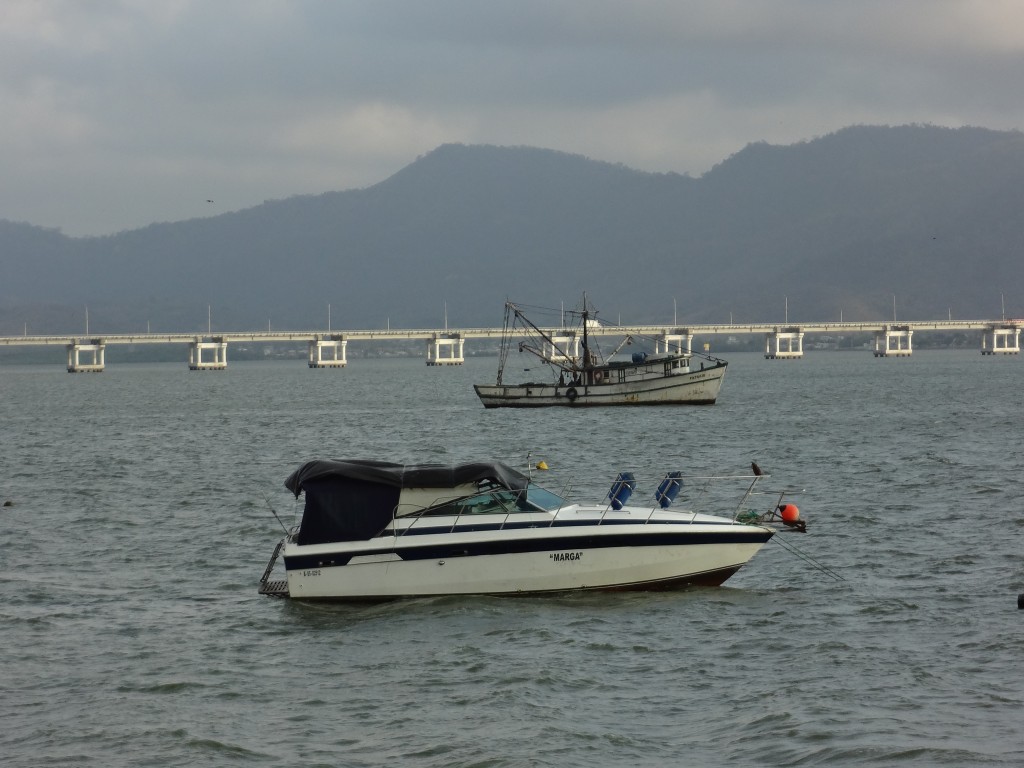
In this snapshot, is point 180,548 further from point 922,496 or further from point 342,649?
point 922,496

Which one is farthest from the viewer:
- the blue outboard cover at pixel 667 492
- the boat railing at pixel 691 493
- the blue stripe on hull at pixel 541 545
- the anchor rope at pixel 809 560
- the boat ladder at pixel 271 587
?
the anchor rope at pixel 809 560

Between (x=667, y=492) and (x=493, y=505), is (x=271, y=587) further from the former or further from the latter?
(x=667, y=492)

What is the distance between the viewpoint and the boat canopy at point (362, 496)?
25953mm

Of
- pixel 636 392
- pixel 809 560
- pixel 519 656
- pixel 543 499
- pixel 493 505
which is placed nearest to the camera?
pixel 519 656

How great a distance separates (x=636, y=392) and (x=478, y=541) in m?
84.5

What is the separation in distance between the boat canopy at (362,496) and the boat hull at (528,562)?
443 mm

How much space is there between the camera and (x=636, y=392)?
358 feet

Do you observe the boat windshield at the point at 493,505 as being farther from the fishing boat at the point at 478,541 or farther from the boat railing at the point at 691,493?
the boat railing at the point at 691,493

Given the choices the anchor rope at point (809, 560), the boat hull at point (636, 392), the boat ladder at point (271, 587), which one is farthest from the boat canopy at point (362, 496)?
the boat hull at point (636, 392)

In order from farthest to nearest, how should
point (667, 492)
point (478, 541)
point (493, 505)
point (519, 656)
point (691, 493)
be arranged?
point (691, 493) → point (667, 492) → point (493, 505) → point (478, 541) → point (519, 656)

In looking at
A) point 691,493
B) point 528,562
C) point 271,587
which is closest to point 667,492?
point 528,562

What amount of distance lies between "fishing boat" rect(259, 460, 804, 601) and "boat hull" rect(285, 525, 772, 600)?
19 millimetres

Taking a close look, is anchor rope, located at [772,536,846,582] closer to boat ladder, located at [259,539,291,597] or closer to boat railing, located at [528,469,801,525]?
boat railing, located at [528,469,801,525]

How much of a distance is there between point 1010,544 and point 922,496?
11.0 metres
